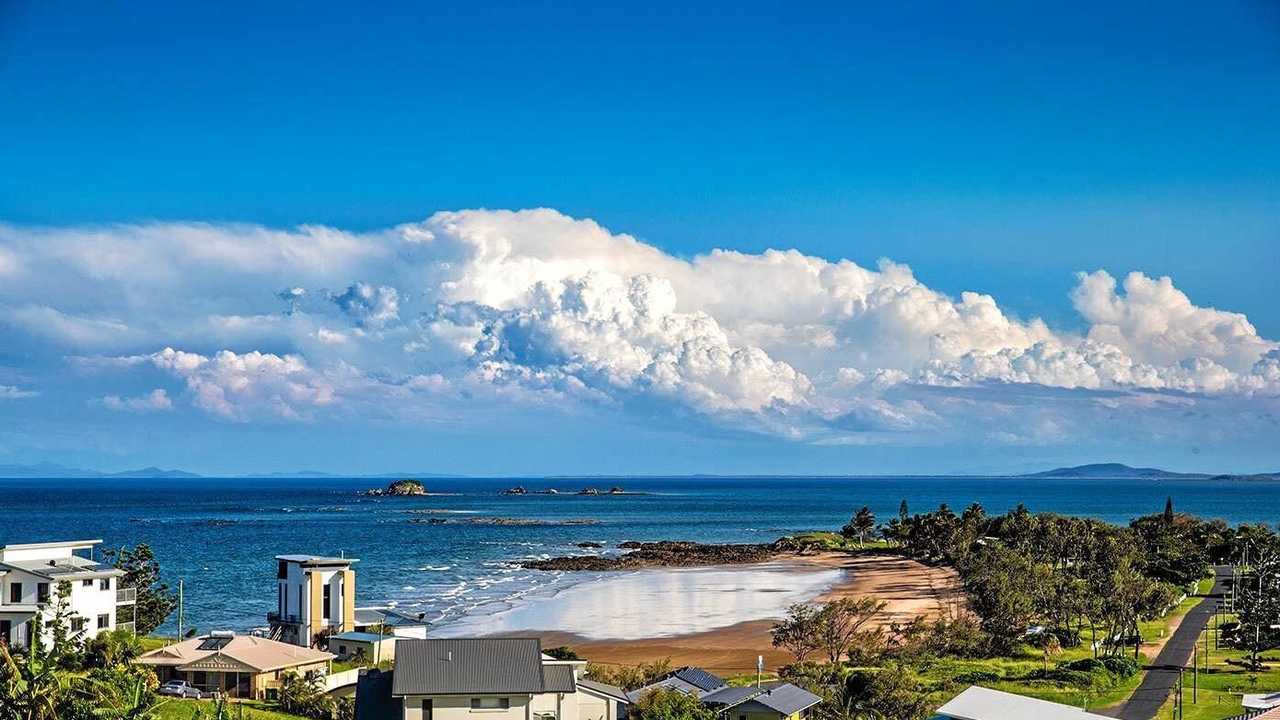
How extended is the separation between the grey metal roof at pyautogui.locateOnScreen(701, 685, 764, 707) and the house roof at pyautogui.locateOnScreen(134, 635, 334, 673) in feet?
50.3

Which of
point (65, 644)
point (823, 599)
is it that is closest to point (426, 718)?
point (65, 644)

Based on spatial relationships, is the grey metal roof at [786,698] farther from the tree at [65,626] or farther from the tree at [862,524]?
the tree at [862,524]

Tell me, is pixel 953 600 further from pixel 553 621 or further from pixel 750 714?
pixel 750 714

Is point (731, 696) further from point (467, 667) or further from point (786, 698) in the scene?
point (467, 667)

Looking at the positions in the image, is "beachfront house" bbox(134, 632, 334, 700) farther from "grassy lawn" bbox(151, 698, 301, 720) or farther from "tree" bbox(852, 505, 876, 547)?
"tree" bbox(852, 505, 876, 547)

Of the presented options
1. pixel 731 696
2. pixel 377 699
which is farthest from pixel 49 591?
pixel 731 696

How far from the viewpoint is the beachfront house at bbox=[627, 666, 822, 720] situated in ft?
127

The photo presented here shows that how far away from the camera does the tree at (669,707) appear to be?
1453 inches

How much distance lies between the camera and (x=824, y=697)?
1654 inches

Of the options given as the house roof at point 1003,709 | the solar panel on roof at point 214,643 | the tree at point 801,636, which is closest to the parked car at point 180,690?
the solar panel on roof at point 214,643

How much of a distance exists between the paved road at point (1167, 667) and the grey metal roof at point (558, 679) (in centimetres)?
2033

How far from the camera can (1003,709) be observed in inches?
1432

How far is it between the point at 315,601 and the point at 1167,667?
37857mm

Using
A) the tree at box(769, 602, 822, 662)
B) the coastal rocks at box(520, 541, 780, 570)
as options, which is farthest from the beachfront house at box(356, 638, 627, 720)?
the coastal rocks at box(520, 541, 780, 570)
